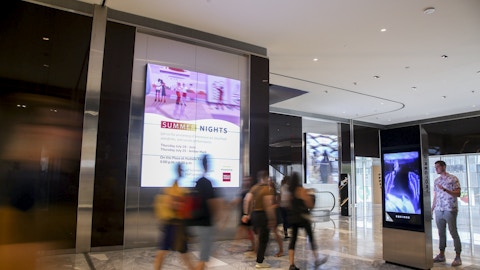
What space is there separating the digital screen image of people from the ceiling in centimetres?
254

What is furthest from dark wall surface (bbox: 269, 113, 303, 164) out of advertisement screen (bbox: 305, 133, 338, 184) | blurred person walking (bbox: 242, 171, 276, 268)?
blurred person walking (bbox: 242, 171, 276, 268)

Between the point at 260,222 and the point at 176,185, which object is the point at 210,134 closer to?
the point at 260,222

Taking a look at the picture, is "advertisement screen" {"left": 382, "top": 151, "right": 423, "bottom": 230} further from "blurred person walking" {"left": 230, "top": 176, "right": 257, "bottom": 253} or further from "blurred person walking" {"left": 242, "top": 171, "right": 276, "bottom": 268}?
"blurred person walking" {"left": 230, "top": 176, "right": 257, "bottom": 253}

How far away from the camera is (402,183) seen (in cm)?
525

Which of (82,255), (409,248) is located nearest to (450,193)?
(409,248)

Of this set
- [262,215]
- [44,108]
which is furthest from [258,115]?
[44,108]

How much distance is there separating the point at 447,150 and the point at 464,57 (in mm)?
8422

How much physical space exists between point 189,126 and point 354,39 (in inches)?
150

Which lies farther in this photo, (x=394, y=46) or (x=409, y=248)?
(x=394, y=46)

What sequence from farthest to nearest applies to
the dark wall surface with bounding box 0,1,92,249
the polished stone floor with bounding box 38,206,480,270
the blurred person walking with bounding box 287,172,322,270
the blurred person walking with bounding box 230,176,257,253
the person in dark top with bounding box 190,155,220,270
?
the blurred person walking with bounding box 230,176,257,253 < the dark wall surface with bounding box 0,1,92,249 < the polished stone floor with bounding box 38,206,480,270 < the blurred person walking with bounding box 287,172,322,270 < the person in dark top with bounding box 190,155,220,270

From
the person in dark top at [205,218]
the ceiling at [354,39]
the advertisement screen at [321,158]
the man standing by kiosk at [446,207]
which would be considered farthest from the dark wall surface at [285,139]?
the person in dark top at [205,218]

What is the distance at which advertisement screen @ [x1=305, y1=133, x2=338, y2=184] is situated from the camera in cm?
1430

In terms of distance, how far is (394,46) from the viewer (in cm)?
738

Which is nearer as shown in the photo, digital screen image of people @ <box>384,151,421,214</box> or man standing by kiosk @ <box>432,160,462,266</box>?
digital screen image of people @ <box>384,151,421,214</box>
